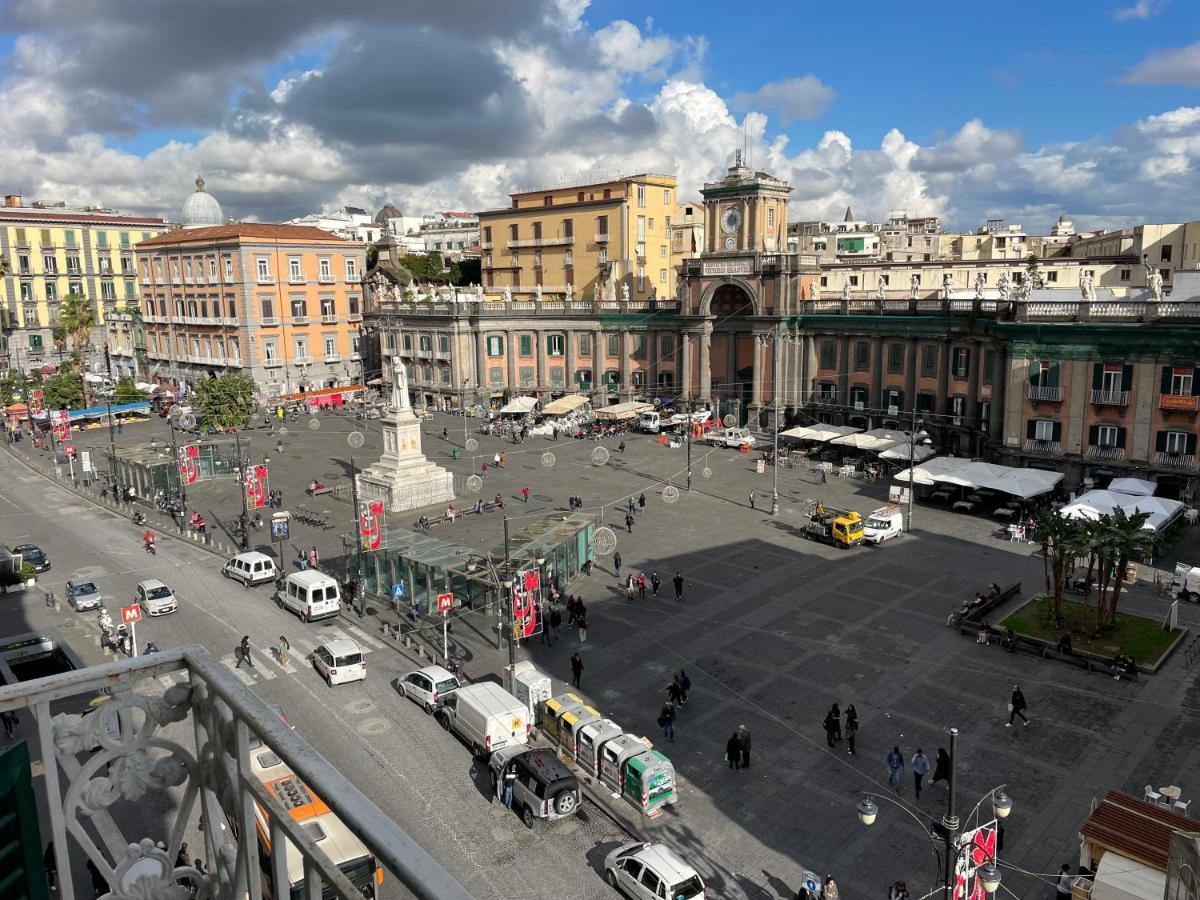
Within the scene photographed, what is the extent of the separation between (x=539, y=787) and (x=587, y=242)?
247 ft

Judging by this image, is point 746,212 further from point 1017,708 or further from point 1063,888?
point 1063,888

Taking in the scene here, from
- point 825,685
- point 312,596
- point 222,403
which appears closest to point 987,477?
point 825,685

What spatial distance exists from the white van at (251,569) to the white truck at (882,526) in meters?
27.0

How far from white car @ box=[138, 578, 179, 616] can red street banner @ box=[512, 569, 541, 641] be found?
14418 mm

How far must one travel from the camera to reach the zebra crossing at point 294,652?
29.7 metres

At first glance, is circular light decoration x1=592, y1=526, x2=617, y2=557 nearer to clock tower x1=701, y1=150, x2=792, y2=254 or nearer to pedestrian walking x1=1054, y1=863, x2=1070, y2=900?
pedestrian walking x1=1054, y1=863, x2=1070, y2=900

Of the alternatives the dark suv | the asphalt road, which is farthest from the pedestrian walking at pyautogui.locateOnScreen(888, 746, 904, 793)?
the dark suv

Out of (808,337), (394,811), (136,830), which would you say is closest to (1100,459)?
(808,337)

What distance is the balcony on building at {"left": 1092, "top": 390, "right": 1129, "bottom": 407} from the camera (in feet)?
155

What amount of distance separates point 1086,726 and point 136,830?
2469 centimetres

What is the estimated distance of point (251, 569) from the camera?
38.5 meters

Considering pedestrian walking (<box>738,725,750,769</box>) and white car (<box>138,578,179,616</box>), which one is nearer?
pedestrian walking (<box>738,725,750,769</box>)

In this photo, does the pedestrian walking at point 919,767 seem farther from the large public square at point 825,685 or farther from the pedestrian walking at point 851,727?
the pedestrian walking at point 851,727

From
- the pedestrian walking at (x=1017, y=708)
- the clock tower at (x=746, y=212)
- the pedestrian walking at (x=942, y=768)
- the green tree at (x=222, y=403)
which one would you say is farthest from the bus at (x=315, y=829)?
the clock tower at (x=746, y=212)
